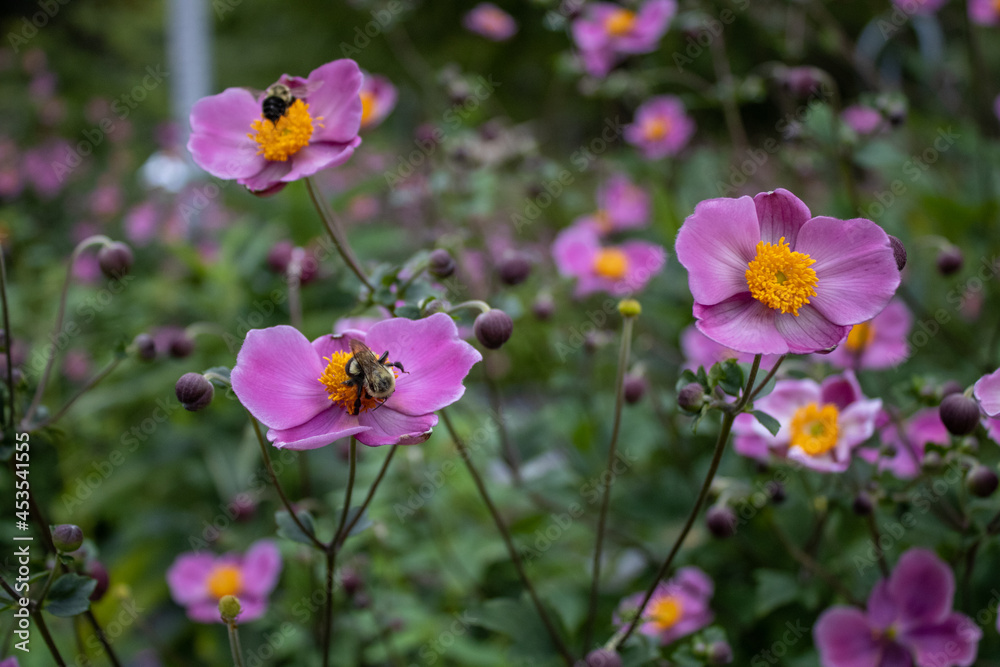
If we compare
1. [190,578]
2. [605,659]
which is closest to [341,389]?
[605,659]

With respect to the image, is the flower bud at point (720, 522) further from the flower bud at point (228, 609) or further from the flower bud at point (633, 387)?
the flower bud at point (228, 609)

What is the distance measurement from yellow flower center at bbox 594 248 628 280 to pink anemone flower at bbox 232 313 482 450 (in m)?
1.20

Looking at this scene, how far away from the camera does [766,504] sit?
1.19 meters

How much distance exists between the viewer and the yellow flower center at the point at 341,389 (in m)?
0.87

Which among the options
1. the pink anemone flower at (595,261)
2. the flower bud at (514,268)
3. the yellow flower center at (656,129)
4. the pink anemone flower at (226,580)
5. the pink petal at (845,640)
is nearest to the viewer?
the pink petal at (845,640)

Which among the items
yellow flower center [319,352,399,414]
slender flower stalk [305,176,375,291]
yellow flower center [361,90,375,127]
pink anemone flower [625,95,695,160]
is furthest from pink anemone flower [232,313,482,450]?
pink anemone flower [625,95,695,160]

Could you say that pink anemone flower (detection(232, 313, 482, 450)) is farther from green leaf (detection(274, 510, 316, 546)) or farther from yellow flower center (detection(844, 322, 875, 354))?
yellow flower center (detection(844, 322, 875, 354))

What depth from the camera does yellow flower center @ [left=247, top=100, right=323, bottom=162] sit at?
3.22 ft

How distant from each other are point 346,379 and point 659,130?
5.95 ft

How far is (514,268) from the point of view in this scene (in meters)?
1.31

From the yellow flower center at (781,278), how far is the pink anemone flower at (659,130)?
63.3 inches

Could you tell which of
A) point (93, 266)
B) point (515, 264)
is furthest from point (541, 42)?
point (515, 264)

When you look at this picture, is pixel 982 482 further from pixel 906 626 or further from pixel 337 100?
pixel 337 100

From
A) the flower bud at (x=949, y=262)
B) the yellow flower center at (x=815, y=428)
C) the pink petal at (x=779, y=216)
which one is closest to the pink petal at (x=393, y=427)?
the pink petal at (x=779, y=216)
